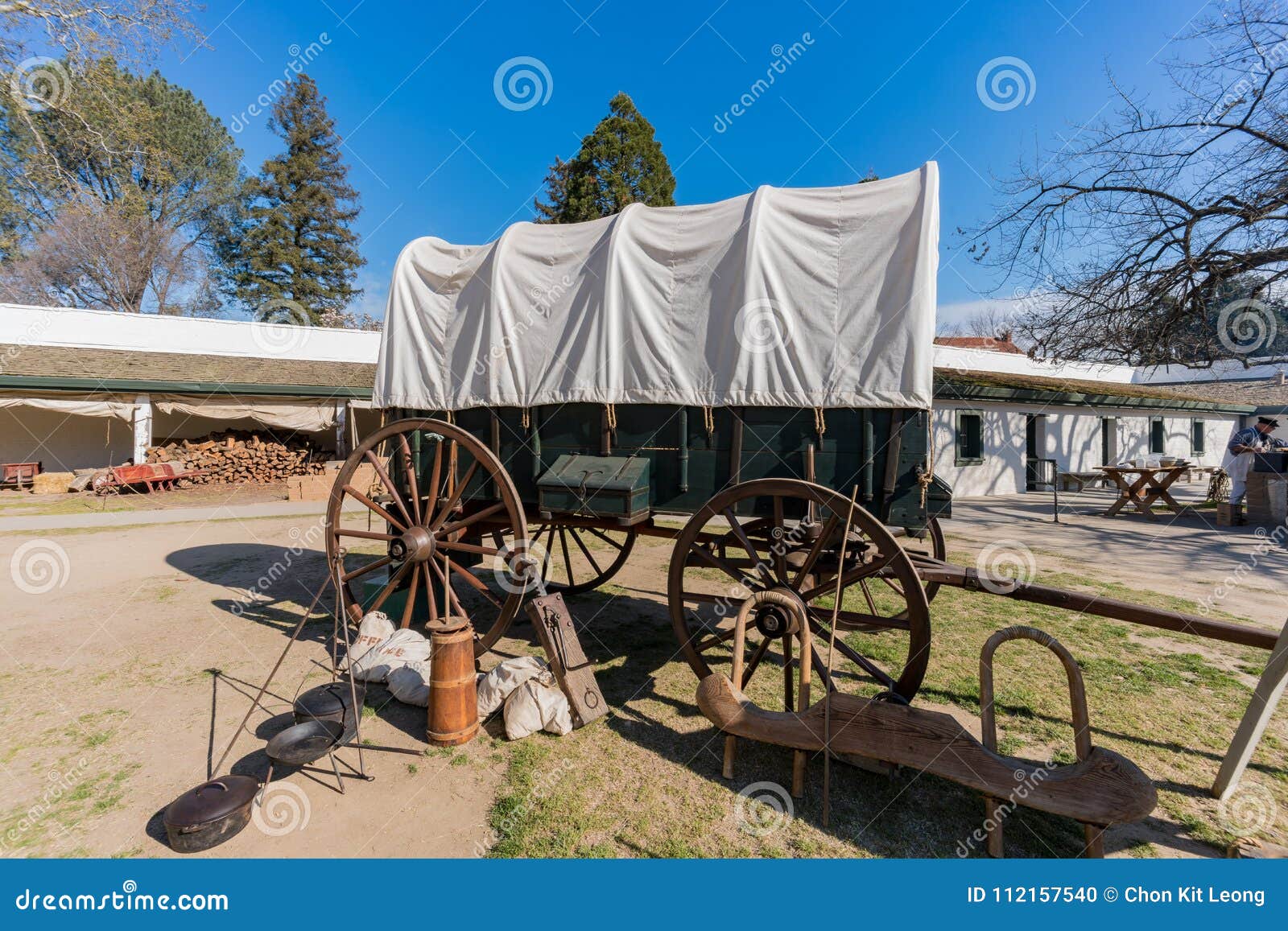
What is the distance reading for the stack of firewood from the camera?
1489 centimetres

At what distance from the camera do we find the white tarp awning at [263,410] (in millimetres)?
13656

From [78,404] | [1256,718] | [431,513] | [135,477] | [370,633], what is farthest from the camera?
[135,477]

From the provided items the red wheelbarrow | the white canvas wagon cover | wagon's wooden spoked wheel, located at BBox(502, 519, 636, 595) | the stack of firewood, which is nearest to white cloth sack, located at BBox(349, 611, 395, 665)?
wagon's wooden spoked wheel, located at BBox(502, 519, 636, 595)

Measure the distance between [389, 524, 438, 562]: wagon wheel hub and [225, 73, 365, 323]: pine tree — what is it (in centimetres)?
2781

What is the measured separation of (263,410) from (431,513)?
528 inches

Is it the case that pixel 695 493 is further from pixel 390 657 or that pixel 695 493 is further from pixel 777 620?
pixel 390 657

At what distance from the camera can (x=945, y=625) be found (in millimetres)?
5195

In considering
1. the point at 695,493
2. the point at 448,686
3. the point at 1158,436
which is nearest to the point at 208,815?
the point at 448,686

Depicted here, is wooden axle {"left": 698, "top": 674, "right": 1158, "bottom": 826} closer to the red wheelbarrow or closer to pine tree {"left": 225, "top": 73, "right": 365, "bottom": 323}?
the red wheelbarrow

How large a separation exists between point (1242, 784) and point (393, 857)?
4.09 m

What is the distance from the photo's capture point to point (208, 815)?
92.0 inches

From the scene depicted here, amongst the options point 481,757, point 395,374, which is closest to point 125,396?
point 395,374

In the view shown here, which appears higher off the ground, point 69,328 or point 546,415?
point 69,328

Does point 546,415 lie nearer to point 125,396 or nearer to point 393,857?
point 393,857
